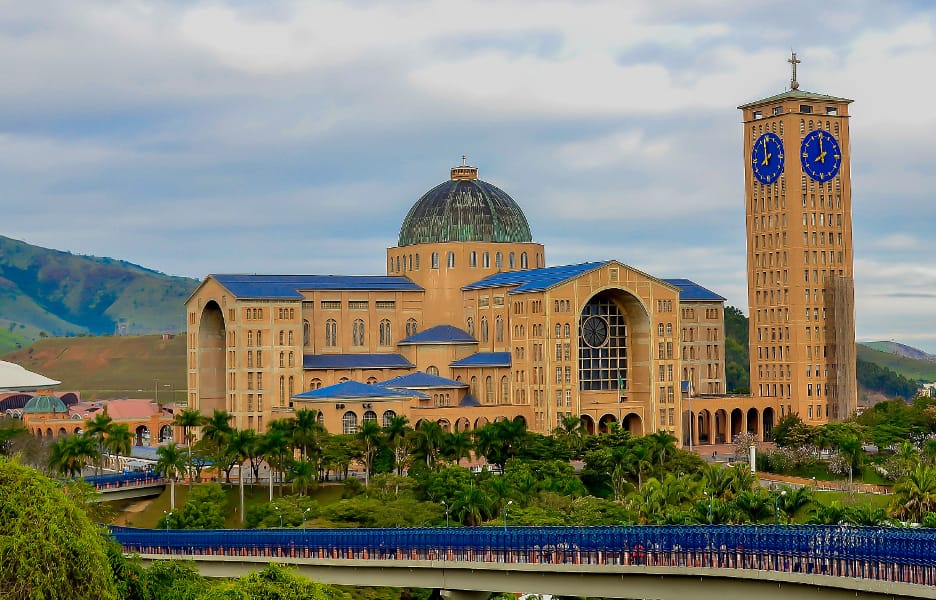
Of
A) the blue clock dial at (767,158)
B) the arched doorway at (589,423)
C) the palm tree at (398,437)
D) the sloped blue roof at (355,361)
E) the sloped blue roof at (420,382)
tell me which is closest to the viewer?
the palm tree at (398,437)

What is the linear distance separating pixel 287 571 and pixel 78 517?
26.2 feet

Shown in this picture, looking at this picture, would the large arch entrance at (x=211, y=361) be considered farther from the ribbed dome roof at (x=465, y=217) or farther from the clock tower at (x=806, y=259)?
the clock tower at (x=806, y=259)

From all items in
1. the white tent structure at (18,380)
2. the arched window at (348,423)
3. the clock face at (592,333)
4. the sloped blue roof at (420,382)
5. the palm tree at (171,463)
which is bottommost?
the palm tree at (171,463)

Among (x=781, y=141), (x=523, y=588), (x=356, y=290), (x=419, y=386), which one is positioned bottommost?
(x=523, y=588)

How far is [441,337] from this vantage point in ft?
458

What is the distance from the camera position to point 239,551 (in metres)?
74.4

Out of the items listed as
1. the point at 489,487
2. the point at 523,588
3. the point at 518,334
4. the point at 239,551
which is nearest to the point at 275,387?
the point at 518,334

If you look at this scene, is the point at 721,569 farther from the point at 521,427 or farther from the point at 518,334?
the point at 518,334

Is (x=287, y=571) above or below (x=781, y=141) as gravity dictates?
below

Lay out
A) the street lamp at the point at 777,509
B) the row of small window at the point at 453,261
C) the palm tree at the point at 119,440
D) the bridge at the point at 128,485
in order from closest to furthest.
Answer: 1. the street lamp at the point at 777,509
2. the bridge at the point at 128,485
3. the palm tree at the point at 119,440
4. the row of small window at the point at 453,261

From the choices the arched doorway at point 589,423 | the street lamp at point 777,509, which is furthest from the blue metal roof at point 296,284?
the street lamp at point 777,509

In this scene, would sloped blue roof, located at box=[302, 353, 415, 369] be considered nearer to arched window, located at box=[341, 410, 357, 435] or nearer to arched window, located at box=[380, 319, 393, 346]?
arched window, located at box=[380, 319, 393, 346]

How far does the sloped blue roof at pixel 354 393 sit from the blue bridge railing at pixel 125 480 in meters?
15.7

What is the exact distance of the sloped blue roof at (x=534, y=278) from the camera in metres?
131
